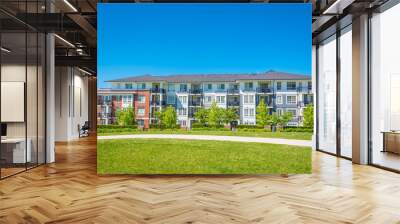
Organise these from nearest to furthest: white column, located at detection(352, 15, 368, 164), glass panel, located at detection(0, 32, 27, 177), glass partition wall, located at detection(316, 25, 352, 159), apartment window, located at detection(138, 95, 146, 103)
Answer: glass panel, located at detection(0, 32, 27, 177)
apartment window, located at detection(138, 95, 146, 103)
white column, located at detection(352, 15, 368, 164)
glass partition wall, located at detection(316, 25, 352, 159)

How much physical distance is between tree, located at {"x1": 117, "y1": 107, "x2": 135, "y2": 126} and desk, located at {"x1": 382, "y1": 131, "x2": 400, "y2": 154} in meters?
4.68

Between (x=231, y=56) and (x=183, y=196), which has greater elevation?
(x=231, y=56)

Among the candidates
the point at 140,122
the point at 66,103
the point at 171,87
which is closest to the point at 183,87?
the point at 171,87

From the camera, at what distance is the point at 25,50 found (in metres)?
6.93

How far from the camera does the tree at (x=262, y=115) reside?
21.7 ft

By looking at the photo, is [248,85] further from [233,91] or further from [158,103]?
[158,103]

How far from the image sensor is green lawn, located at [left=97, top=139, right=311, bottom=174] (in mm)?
6531

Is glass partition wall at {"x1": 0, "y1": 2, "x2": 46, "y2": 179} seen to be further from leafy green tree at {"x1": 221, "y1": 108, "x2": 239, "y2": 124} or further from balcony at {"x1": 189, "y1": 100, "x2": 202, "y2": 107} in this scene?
leafy green tree at {"x1": 221, "y1": 108, "x2": 239, "y2": 124}

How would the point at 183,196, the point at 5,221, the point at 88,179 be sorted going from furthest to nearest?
1. the point at 88,179
2. the point at 183,196
3. the point at 5,221

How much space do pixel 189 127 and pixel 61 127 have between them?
9.73 m

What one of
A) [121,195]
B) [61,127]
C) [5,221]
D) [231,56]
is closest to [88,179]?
[121,195]

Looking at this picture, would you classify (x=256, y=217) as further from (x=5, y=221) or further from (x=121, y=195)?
(x=5, y=221)

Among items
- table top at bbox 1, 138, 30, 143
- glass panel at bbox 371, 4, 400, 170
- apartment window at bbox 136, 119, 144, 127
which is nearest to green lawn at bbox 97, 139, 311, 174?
apartment window at bbox 136, 119, 144, 127

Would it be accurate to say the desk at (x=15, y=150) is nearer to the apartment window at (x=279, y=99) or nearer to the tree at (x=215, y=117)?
the tree at (x=215, y=117)
